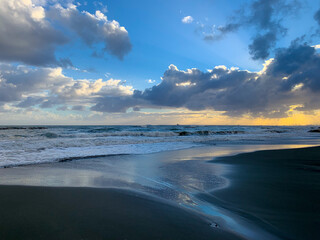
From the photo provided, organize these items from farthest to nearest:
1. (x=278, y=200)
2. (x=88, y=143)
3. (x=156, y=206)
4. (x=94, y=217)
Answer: (x=88, y=143) → (x=278, y=200) → (x=156, y=206) → (x=94, y=217)

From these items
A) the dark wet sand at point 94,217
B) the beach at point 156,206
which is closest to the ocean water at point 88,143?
the beach at point 156,206

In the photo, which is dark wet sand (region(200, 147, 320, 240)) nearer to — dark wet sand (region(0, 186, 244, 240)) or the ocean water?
dark wet sand (region(0, 186, 244, 240))

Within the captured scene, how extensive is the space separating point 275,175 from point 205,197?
122 inches

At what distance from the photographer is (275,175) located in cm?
588

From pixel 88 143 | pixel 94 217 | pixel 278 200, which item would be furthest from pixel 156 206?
pixel 88 143

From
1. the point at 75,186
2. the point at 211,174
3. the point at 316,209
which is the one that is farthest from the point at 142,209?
the point at 211,174

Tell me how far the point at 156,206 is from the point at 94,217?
3.38ft

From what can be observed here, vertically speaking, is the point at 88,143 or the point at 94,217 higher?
the point at 94,217

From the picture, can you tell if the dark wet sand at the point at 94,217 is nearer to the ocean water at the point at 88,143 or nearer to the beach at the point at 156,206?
the beach at the point at 156,206

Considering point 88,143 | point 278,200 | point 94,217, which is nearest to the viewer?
point 94,217

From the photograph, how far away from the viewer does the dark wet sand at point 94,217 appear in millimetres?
2389

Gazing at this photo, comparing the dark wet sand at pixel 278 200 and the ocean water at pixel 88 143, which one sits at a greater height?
the dark wet sand at pixel 278 200

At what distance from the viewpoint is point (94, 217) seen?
283 cm

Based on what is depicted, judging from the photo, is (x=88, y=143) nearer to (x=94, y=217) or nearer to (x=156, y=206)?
(x=156, y=206)
